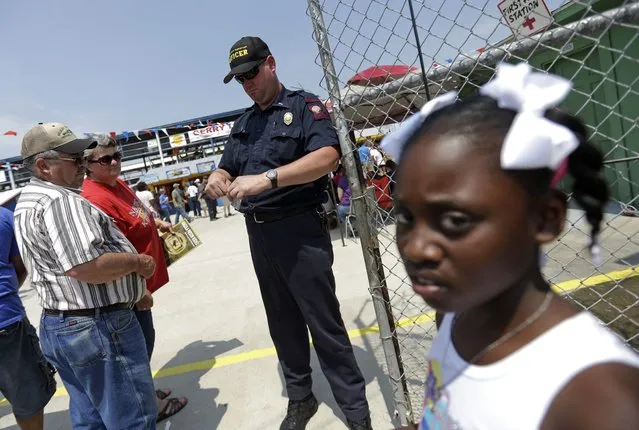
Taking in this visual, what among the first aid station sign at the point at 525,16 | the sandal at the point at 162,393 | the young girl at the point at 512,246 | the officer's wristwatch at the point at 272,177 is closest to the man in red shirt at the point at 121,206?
the sandal at the point at 162,393

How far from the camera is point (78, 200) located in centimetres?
189

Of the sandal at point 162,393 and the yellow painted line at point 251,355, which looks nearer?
the sandal at point 162,393

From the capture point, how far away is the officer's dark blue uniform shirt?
2.18m

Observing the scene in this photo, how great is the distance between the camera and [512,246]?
74 cm

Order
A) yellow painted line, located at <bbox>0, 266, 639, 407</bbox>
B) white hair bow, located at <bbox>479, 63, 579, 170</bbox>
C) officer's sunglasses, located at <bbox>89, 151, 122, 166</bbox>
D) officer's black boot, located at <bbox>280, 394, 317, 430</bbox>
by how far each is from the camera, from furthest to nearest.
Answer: yellow painted line, located at <bbox>0, 266, 639, 407</bbox>
officer's sunglasses, located at <bbox>89, 151, 122, 166</bbox>
officer's black boot, located at <bbox>280, 394, 317, 430</bbox>
white hair bow, located at <bbox>479, 63, 579, 170</bbox>

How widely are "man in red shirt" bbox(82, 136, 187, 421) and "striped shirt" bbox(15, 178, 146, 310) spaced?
1.86 feet

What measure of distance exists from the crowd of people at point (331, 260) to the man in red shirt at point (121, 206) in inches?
0.5

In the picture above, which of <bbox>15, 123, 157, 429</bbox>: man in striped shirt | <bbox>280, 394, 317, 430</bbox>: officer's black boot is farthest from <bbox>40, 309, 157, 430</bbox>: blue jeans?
<bbox>280, 394, 317, 430</bbox>: officer's black boot

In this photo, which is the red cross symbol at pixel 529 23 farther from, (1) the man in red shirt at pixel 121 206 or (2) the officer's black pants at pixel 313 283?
(1) the man in red shirt at pixel 121 206

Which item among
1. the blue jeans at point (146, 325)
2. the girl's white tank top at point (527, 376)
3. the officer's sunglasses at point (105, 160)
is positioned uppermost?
the officer's sunglasses at point (105, 160)

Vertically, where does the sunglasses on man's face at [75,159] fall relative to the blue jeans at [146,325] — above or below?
above

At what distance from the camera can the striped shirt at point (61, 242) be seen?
1.79 meters

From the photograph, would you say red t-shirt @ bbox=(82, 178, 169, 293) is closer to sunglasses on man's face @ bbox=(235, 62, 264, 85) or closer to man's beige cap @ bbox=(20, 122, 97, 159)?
man's beige cap @ bbox=(20, 122, 97, 159)

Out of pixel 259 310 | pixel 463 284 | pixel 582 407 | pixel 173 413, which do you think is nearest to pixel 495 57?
pixel 463 284
